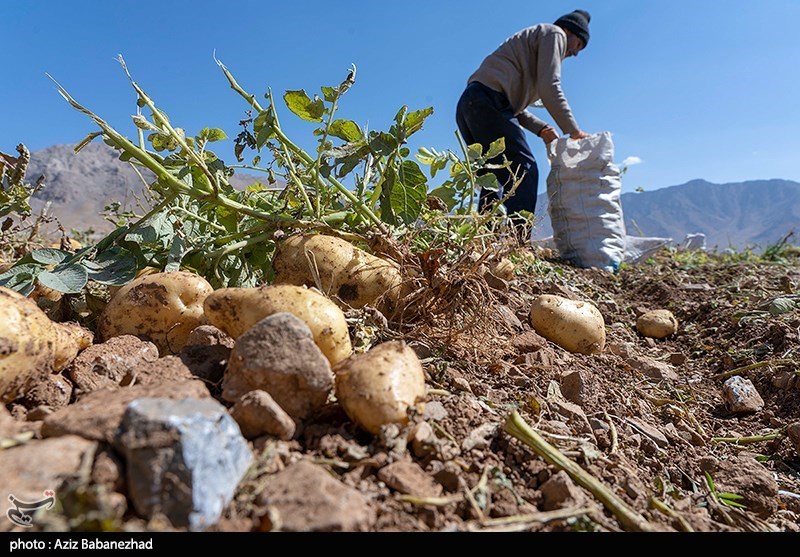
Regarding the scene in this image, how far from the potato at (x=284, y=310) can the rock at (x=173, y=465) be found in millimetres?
426

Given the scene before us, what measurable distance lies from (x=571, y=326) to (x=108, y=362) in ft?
4.97

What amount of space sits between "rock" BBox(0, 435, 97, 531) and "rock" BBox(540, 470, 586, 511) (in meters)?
0.75

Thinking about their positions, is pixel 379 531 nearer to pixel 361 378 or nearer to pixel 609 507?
pixel 361 378

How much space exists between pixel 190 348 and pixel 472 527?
2.52 ft

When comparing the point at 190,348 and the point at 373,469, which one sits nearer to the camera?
the point at 373,469

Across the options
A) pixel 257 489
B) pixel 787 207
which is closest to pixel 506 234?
pixel 257 489

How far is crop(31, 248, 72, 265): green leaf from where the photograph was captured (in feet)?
4.85

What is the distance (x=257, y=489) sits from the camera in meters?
0.74

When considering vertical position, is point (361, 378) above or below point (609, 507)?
above

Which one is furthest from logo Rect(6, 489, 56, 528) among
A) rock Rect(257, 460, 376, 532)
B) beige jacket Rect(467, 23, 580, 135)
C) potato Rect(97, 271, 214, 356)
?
beige jacket Rect(467, 23, 580, 135)

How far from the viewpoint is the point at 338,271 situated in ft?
4.99

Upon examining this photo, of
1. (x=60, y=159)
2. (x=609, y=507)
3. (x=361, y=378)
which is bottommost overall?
(x=609, y=507)

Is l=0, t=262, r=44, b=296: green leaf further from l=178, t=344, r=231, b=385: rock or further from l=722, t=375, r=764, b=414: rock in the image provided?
l=722, t=375, r=764, b=414: rock

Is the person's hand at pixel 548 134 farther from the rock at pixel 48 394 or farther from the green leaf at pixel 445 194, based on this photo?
the rock at pixel 48 394
